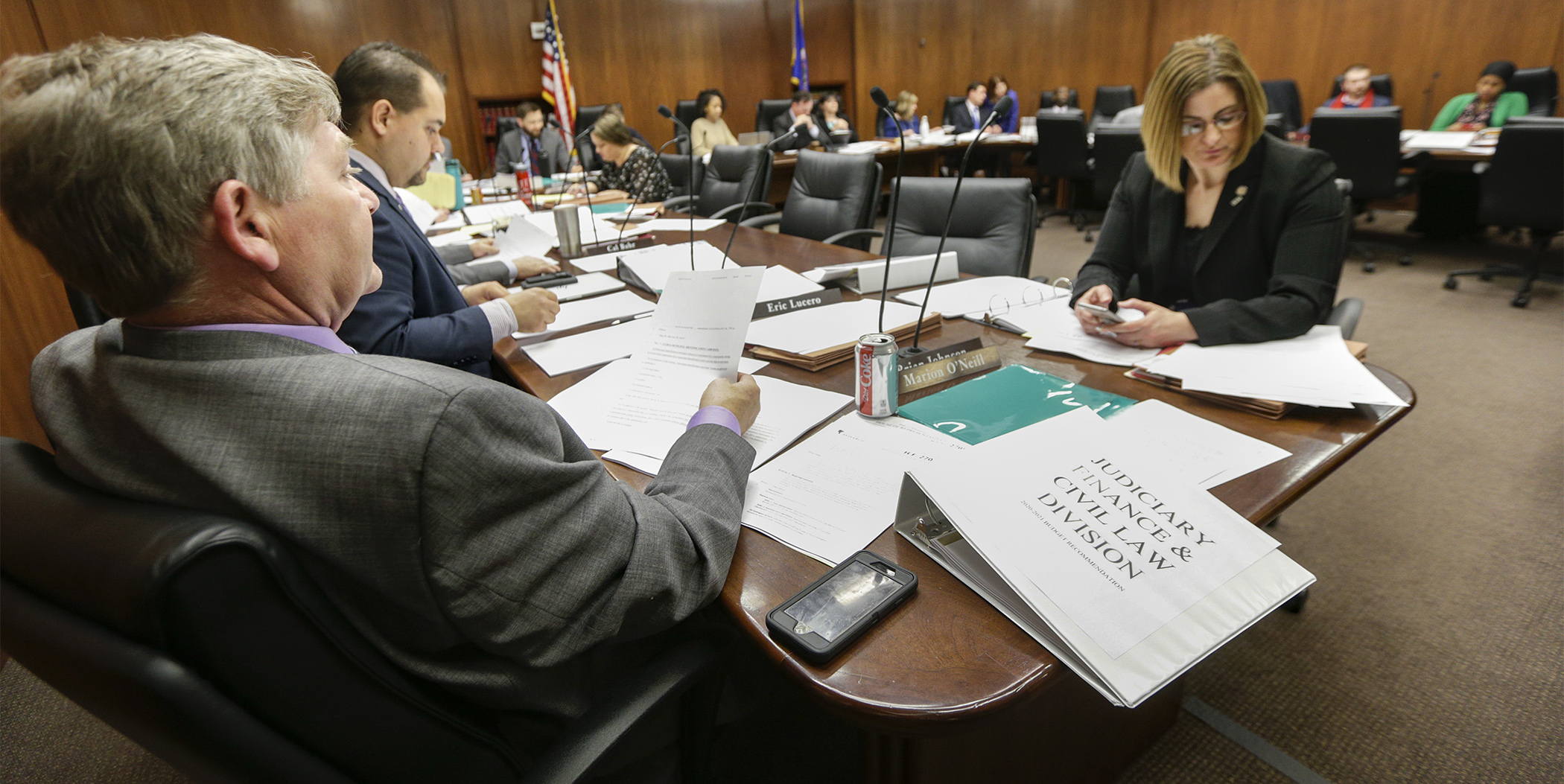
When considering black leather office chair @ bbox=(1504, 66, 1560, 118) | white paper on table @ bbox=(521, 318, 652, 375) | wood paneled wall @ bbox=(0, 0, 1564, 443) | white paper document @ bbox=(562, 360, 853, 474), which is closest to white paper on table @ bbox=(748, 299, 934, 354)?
white paper document @ bbox=(562, 360, 853, 474)

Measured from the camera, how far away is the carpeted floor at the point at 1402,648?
4.59 ft

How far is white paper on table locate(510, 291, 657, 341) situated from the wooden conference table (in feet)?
0.57

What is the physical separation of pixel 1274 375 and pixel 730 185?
3.16 metres

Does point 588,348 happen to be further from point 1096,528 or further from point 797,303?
point 1096,528

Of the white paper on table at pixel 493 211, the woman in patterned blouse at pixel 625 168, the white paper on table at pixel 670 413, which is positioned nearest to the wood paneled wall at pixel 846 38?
the white paper on table at pixel 493 211

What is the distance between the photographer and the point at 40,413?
0.64 meters

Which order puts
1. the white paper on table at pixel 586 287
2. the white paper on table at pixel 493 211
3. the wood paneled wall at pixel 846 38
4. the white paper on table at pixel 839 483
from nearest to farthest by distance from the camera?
the white paper on table at pixel 839 483
the white paper on table at pixel 586 287
the white paper on table at pixel 493 211
the wood paneled wall at pixel 846 38

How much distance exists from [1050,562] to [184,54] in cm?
89

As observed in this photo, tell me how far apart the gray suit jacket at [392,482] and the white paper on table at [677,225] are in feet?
7.58

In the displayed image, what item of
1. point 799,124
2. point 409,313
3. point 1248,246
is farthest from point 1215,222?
point 799,124

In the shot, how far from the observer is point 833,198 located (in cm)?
330

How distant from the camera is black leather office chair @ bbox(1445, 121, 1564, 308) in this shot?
11.4 feet

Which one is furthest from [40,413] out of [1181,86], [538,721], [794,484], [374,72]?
[1181,86]

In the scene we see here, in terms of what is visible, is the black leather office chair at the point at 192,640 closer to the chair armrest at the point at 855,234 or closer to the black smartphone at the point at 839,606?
the black smartphone at the point at 839,606
